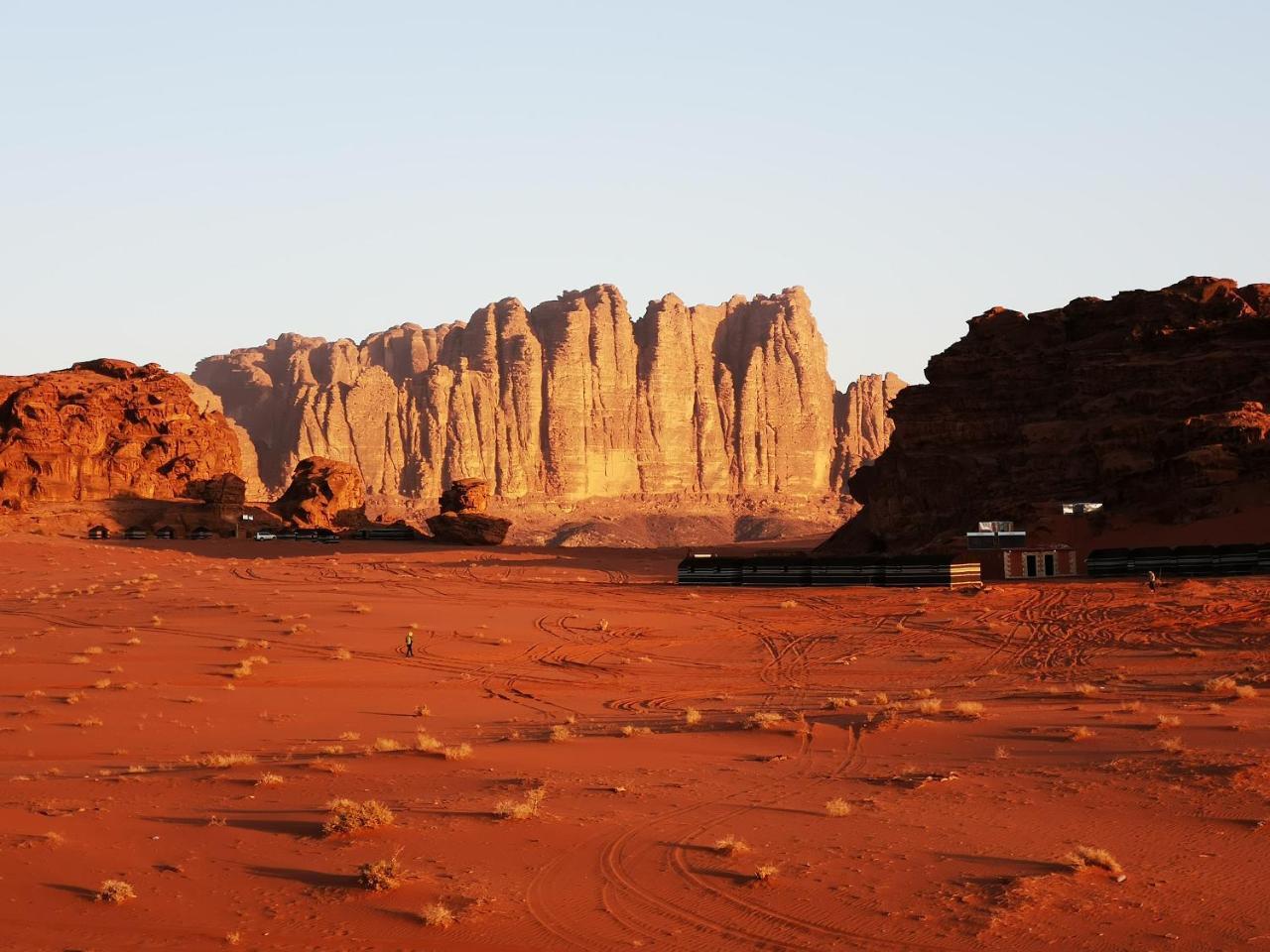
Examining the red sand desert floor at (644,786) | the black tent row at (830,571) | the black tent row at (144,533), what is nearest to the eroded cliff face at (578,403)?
the black tent row at (144,533)

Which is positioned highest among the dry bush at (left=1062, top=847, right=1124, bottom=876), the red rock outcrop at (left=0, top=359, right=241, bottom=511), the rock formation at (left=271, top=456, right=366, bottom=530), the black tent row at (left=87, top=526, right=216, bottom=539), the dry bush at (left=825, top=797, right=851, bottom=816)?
the red rock outcrop at (left=0, top=359, right=241, bottom=511)

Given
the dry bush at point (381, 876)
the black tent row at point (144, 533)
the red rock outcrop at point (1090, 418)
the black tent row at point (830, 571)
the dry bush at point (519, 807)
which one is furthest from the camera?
the black tent row at point (144, 533)

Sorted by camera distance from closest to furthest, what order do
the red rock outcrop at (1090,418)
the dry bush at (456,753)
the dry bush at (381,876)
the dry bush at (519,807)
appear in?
1. the dry bush at (381,876)
2. the dry bush at (519,807)
3. the dry bush at (456,753)
4. the red rock outcrop at (1090,418)

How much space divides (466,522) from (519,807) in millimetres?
68498

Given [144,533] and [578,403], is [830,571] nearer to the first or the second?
[144,533]

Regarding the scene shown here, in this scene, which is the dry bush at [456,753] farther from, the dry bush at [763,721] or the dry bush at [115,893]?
the dry bush at [115,893]

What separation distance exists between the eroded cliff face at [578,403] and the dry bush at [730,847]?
140201 millimetres

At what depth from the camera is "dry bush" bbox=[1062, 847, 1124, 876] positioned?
10.8 meters

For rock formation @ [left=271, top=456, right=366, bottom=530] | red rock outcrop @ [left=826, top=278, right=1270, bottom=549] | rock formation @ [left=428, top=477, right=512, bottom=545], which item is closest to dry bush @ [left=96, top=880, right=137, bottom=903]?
red rock outcrop @ [left=826, top=278, right=1270, bottom=549]

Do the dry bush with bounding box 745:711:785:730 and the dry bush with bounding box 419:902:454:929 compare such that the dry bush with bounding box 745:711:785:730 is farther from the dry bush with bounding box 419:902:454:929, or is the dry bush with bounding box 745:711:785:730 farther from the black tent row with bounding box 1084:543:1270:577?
the black tent row with bounding box 1084:543:1270:577

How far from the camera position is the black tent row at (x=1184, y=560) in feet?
153

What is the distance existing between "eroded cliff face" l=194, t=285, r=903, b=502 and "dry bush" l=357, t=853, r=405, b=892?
141 metres

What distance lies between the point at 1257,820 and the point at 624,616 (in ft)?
92.9

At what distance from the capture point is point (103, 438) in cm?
8188
